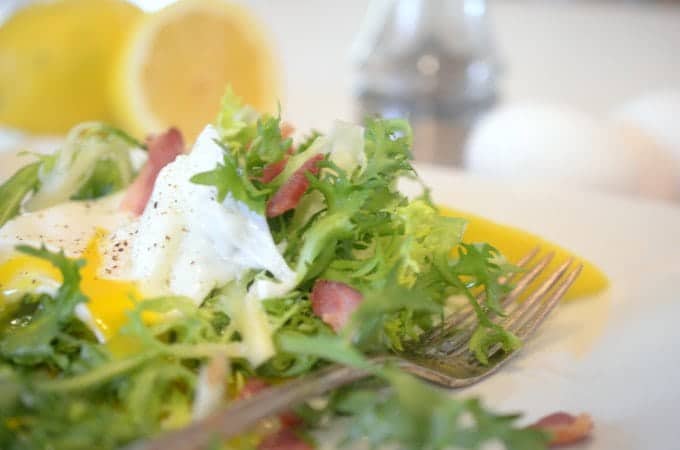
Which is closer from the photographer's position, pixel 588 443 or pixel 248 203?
pixel 588 443

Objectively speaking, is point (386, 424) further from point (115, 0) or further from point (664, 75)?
point (664, 75)

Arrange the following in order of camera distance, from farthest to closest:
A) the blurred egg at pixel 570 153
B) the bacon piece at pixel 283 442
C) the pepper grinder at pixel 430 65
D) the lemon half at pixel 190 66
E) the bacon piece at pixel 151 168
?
the pepper grinder at pixel 430 65 → the lemon half at pixel 190 66 → the blurred egg at pixel 570 153 → the bacon piece at pixel 151 168 → the bacon piece at pixel 283 442

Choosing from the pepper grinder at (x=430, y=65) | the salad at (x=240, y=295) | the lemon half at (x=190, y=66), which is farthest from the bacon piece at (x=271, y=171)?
the pepper grinder at (x=430, y=65)

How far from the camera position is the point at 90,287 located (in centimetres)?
99

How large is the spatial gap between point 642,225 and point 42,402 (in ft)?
4.26

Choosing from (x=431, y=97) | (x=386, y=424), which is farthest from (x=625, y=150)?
(x=386, y=424)

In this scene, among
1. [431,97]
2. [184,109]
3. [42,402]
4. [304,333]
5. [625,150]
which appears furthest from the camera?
[431,97]

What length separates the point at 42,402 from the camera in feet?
2.48

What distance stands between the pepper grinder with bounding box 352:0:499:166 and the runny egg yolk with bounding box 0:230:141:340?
177 centimetres

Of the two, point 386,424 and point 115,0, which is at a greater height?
point 115,0

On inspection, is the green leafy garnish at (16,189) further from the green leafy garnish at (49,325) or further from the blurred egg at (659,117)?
the blurred egg at (659,117)

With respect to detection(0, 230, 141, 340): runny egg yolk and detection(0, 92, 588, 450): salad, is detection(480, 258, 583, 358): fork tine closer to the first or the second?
detection(0, 92, 588, 450): salad

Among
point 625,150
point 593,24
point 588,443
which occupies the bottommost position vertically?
point 588,443

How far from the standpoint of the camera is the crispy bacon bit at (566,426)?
0.82m
